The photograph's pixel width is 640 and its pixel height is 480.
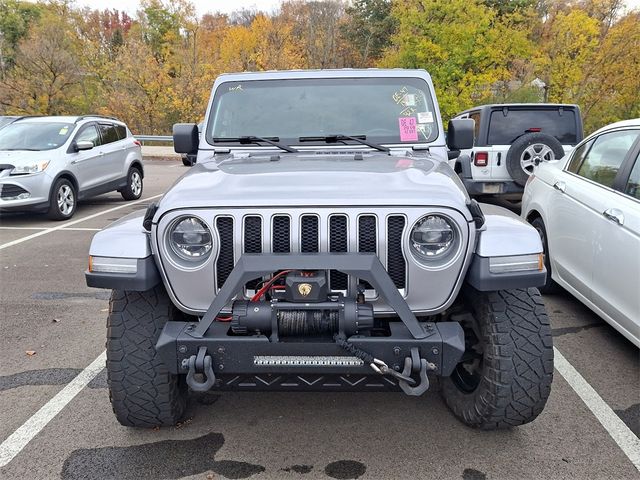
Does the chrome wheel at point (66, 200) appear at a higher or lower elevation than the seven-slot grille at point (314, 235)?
lower

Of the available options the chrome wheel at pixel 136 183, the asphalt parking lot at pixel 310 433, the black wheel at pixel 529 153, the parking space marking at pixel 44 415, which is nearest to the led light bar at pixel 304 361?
the asphalt parking lot at pixel 310 433

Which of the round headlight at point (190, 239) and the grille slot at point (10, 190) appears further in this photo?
the grille slot at point (10, 190)

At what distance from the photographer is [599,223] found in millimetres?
4102

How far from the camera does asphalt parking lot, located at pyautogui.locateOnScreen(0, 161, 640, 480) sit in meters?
2.90

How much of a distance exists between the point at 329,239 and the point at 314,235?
75 mm

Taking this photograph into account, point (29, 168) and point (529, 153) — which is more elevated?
point (529, 153)

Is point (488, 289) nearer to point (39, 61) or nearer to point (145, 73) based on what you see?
point (145, 73)

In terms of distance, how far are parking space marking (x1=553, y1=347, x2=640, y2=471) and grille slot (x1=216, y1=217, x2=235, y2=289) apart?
2.27 meters

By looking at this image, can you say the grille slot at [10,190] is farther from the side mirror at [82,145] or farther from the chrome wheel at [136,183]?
the chrome wheel at [136,183]

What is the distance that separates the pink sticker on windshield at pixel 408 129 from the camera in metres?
4.05

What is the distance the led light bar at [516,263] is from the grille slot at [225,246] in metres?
1.22

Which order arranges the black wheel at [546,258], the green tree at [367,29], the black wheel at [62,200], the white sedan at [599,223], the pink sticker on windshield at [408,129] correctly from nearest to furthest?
the white sedan at [599,223], the pink sticker on windshield at [408,129], the black wheel at [546,258], the black wheel at [62,200], the green tree at [367,29]

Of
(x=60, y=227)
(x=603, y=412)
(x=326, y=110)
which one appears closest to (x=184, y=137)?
(x=326, y=110)

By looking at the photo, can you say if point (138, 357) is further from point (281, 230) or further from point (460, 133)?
point (460, 133)
